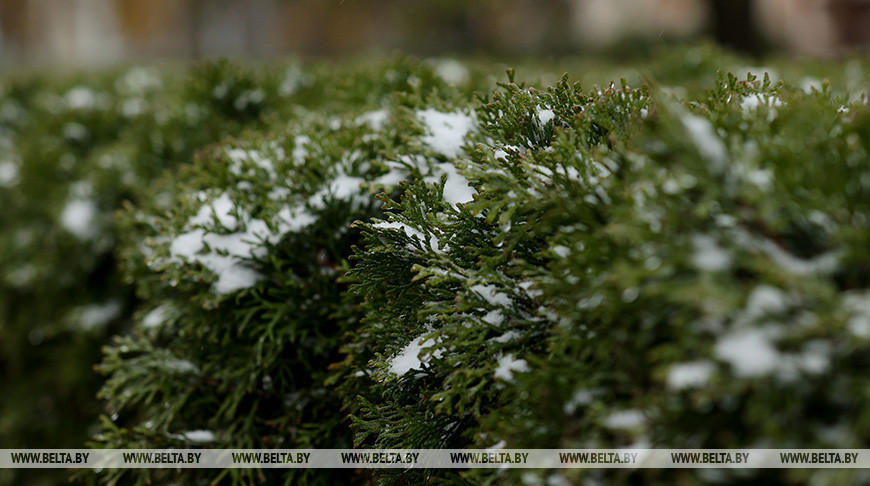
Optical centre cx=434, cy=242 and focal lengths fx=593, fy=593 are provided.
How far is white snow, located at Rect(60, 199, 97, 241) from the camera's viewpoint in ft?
11.9

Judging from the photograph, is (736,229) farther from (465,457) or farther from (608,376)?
(465,457)

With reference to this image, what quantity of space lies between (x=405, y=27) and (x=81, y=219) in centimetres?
2149

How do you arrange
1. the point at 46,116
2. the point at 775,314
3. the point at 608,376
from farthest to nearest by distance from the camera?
the point at 46,116, the point at 608,376, the point at 775,314

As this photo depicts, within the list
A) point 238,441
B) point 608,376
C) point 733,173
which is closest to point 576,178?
point 733,173

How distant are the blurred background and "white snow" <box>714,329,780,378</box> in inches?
416

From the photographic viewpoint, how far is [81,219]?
3615 millimetres

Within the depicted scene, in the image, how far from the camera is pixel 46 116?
4.68m

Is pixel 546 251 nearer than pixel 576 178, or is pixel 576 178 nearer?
pixel 546 251

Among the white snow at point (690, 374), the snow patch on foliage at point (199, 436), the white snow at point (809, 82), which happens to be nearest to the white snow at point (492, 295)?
A: the white snow at point (690, 374)

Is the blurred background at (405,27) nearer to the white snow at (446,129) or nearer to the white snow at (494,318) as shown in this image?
the white snow at (446,129)

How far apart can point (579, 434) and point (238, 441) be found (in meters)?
1.49

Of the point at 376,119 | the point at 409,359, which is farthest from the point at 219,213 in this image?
the point at 409,359

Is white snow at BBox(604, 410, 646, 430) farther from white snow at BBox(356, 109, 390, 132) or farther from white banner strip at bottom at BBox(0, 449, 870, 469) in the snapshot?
white snow at BBox(356, 109, 390, 132)

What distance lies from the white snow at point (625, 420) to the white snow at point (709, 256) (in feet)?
1.11
